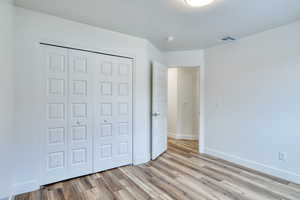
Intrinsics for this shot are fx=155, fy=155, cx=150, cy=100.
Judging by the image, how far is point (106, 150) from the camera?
2.78 meters

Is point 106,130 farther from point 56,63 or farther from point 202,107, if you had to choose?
point 202,107

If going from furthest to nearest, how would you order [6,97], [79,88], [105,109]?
[105,109]
[79,88]
[6,97]

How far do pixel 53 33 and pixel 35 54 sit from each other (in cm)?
41

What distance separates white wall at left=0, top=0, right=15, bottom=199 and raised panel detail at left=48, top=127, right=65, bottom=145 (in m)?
0.43

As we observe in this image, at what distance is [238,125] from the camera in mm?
3152

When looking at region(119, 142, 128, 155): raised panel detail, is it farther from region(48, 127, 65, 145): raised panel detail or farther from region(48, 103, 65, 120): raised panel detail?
region(48, 103, 65, 120): raised panel detail

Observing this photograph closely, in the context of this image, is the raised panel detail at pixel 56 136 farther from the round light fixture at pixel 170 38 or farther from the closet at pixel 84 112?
the round light fixture at pixel 170 38

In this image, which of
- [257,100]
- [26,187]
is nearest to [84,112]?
[26,187]

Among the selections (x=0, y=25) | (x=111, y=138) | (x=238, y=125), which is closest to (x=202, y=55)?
(x=238, y=125)

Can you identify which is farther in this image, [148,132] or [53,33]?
[148,132]

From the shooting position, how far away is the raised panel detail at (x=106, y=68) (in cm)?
273

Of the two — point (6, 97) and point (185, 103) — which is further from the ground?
point (6, 97)

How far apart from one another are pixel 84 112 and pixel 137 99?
1012 mm

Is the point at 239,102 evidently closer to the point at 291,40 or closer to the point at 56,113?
the point at 291,40
